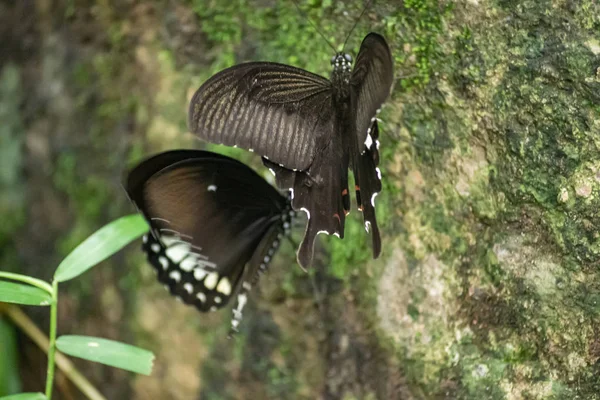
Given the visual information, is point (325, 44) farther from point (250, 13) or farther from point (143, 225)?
point (143, 225)

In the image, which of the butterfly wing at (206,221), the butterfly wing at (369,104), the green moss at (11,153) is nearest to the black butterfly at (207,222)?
the butterfly wing at (206,221)

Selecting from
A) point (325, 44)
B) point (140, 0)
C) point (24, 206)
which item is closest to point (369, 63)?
point (325, 44)

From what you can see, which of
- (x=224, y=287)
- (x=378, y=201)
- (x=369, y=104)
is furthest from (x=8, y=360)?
(x=369, y=104)

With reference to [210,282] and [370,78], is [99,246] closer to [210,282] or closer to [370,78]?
[210,282]

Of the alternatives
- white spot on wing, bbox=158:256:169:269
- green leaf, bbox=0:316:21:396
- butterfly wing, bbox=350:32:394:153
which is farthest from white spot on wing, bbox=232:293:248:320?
green leaf, bbox=0:316:21:396

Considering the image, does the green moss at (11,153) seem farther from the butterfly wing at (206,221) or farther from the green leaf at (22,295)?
the green leaf at (22,295)

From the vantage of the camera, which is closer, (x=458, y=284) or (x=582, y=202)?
(x=582, y=202)

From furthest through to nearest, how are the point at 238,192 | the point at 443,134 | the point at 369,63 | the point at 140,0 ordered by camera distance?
the point at 140,0
the point at 238,192
the point at 443,134
the point at 369,63
